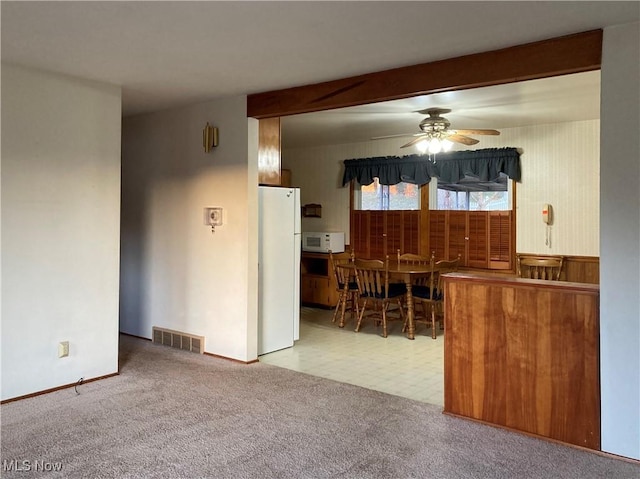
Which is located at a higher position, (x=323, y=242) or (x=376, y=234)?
(x=376, y=234)

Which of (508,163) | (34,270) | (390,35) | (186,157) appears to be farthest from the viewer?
(508,163)

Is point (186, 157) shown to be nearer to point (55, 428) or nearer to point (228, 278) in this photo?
point (228, 278)

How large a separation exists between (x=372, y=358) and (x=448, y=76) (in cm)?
258

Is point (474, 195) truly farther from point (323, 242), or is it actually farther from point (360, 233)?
point (323, 242)

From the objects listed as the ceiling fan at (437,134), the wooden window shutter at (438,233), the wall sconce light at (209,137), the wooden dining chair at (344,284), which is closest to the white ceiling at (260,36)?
the wall sconce light at (209,137)

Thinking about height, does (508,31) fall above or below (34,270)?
above

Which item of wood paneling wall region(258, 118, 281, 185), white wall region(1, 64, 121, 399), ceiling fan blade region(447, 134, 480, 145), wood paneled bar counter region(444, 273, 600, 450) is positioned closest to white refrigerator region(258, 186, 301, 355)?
wood paneling wall region(258, 118, 281, 185)

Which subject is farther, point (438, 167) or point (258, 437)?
point (438, 167)

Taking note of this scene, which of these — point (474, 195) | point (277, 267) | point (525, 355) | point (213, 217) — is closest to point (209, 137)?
point (213, 217)

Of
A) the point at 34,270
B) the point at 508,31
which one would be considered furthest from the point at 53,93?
the point at 508,31

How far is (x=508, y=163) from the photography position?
6023 mm

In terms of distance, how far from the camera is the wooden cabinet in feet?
23.7

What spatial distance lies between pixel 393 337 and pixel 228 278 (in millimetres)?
2024

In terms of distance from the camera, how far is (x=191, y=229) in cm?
489
